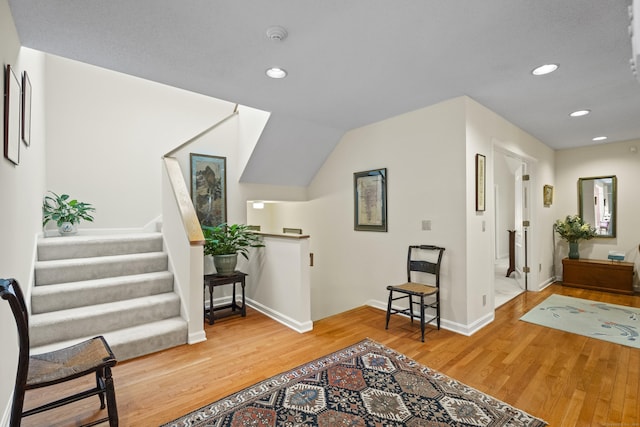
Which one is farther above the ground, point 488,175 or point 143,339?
point 488,175

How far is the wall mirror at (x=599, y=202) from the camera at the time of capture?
5148mm

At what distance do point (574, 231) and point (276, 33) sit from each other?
5983 millimetres

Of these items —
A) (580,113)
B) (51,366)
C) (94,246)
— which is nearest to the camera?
(51,366)

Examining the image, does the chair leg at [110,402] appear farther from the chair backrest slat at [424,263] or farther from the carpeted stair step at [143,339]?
the chair backrest slat at [424,263]

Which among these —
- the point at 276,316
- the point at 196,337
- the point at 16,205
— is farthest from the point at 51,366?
the point at 276,316

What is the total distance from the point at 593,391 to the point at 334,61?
123 inches

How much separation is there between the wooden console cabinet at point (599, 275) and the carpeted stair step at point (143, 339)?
6.13 meters

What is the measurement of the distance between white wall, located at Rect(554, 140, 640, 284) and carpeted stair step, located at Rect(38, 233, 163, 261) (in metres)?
6.88

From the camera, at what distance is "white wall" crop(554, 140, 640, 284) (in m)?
4.95

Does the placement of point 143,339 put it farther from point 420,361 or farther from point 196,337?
point 420,361

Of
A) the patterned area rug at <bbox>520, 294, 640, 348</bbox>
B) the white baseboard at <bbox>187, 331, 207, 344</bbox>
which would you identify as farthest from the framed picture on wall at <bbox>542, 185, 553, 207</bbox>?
the white baseboard at <bbox>187, 331, 207, 344</bbox>

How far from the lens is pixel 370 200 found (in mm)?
4133

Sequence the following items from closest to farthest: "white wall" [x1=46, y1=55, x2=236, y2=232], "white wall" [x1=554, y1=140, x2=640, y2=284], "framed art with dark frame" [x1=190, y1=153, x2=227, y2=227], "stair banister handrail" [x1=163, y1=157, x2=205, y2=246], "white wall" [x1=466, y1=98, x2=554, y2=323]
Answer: "stair banister handrail" [x1=163, y1=157, x2=205, y2=246] < "white wall" [x1=466, y1=98, x2=554, y2=323] < "white wall" [x1=46, y1=55, x2=236, y2=232] < "framed art with dark frame" [x1=190, y1=153, x2=227, y2=227] < "white wall" [x1=554, y1=140, x2=640, y2=284]

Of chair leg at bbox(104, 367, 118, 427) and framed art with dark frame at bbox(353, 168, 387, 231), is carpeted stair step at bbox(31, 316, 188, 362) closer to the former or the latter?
chair leg at bbox(104, 367, 118, 427)
